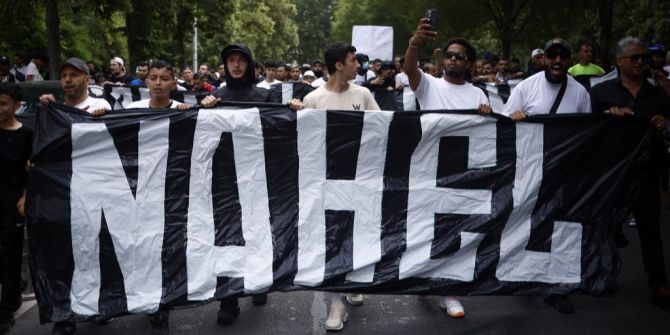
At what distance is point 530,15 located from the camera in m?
24.4

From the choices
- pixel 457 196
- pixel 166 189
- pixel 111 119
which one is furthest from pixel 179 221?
pixel 457 196

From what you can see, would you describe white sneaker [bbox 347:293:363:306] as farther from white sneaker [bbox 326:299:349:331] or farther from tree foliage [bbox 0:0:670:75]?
tree foliage [bbox 0:0:670:75]

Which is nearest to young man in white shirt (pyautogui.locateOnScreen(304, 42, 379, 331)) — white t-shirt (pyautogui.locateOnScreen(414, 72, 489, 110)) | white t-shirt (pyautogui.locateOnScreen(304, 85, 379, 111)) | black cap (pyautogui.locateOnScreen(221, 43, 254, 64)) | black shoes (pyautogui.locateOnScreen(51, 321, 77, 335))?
white t-shirt (pyautogui.locateOnScreen(304, 85, 379, 111))

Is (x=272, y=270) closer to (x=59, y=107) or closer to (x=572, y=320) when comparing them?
(x=59, y=107)

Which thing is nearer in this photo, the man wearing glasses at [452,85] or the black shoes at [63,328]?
the black shoes at [63,328]

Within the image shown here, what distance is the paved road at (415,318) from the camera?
4.65m

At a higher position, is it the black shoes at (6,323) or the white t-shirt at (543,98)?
the white t-shirt at (543,98)

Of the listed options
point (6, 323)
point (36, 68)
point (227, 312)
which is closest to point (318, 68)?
point (36, 68)

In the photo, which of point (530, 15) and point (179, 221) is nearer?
point (179, 221)

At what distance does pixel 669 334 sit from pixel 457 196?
1663 millimetres

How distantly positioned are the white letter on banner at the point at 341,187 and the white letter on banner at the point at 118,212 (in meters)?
0.96

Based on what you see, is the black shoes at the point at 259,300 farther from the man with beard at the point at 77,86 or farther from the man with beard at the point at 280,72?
the man with beard at the point at 280,72

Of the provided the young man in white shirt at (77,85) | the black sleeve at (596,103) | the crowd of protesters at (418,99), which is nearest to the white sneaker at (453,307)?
the crowd of protesters at (418,99)

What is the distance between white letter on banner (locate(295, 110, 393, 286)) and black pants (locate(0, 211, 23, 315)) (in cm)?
194
